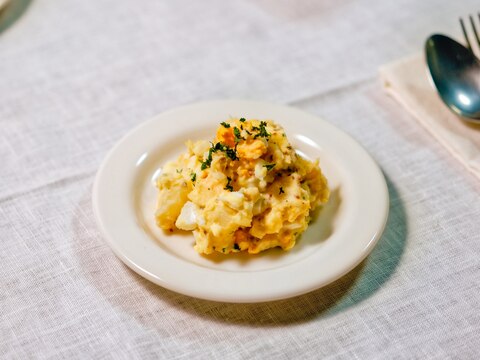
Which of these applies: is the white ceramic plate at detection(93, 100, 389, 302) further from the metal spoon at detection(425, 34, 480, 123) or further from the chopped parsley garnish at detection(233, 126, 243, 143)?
the metal spoon at detection(425, 34, 480, 123)

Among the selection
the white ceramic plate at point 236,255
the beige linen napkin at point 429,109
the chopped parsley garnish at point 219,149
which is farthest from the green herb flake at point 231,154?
the beige linen napkin at point 429,109

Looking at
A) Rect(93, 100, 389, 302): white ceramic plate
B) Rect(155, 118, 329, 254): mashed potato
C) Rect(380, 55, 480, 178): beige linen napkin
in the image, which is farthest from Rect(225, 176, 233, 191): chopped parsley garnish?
Rect(380, 55, 480, 178): beige linen napkin

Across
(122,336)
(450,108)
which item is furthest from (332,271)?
(450,108)

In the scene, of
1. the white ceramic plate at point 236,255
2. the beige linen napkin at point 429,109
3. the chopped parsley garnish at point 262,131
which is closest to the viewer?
the white ceramic plate at point 236,255

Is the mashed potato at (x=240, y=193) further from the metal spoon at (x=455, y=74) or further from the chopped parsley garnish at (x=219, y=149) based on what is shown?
the metal spoon at (x=455, y=74)

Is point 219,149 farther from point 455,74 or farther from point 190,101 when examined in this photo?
point 455,74

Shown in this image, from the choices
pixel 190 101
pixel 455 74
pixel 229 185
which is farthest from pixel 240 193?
pixel 455 74

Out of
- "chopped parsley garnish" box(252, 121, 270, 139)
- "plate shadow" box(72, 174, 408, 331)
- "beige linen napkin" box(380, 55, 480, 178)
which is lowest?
"beige linen napkin" box(380, 55, 480, 178)
